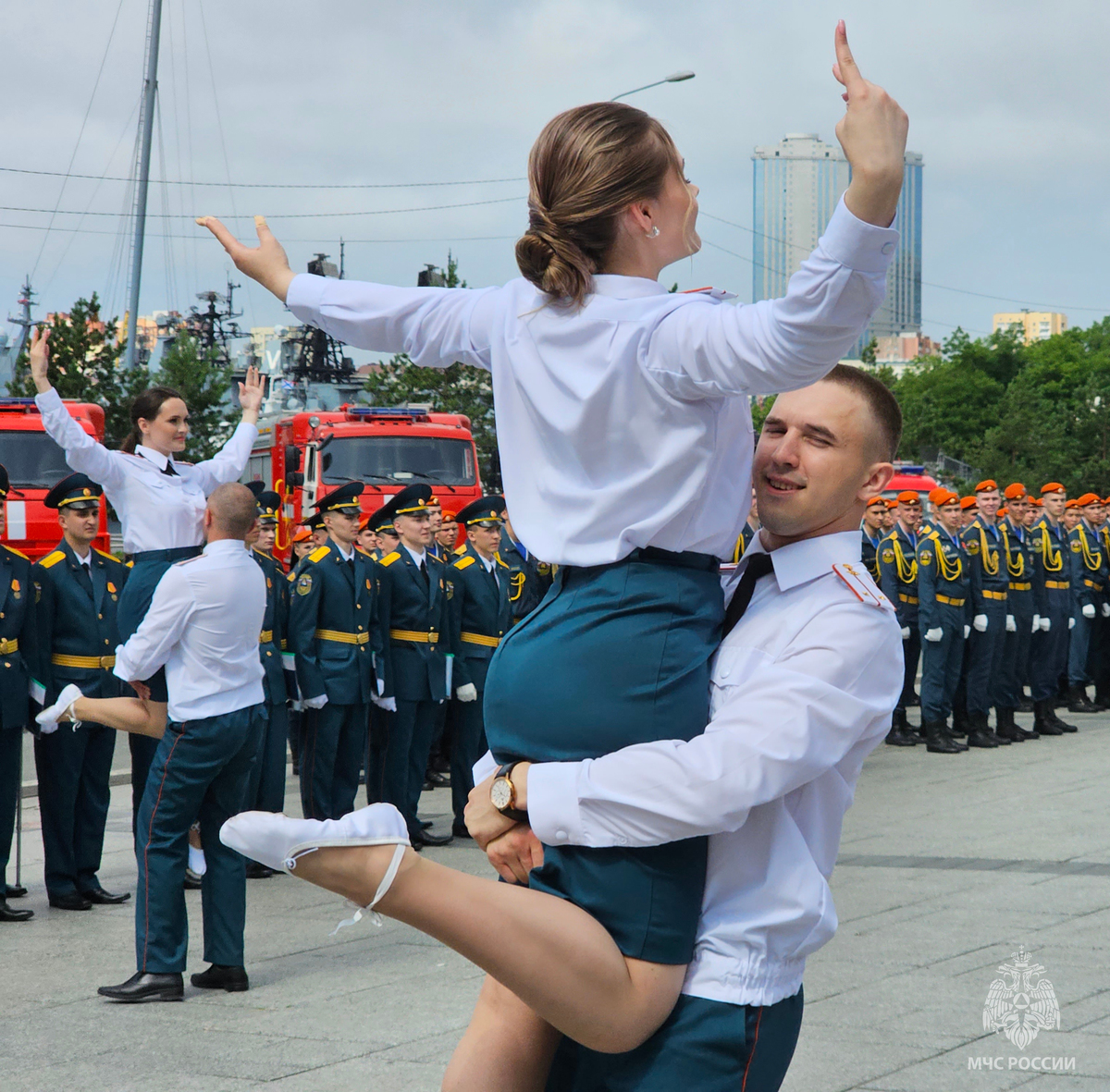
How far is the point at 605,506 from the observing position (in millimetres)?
2145

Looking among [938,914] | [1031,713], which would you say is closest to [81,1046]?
[938,914]

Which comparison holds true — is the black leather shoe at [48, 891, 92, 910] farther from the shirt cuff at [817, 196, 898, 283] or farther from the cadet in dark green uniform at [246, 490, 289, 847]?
the shirt cuff at [817, 196, 898, 283]

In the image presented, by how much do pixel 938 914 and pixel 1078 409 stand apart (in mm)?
49645

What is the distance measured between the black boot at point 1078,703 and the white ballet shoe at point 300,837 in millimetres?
16803

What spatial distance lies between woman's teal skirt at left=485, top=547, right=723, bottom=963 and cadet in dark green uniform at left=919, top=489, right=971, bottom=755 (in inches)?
480

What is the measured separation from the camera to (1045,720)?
1523 cm

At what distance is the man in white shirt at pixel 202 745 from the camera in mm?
5812

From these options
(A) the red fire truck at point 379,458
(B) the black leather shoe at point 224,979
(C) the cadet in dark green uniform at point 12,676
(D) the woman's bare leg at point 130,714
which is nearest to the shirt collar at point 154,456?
(C) the cadet in dark green uniform at point 12,676

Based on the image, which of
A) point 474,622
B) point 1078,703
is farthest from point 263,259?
point 1078,703

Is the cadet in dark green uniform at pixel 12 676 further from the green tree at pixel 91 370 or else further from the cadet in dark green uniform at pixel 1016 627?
the green tree at pixel 91 370

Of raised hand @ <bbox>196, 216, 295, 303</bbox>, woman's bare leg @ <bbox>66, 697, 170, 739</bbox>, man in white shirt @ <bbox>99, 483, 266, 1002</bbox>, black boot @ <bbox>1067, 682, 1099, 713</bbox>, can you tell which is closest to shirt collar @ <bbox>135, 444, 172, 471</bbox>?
man in white shirt @ <bbox>99, 483, 266, 1002</bbox>

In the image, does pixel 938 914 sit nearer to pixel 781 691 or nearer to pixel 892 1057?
pixel 892 1057

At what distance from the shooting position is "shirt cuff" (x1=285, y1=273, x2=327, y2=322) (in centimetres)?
251

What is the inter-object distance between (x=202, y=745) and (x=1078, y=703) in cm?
1399
